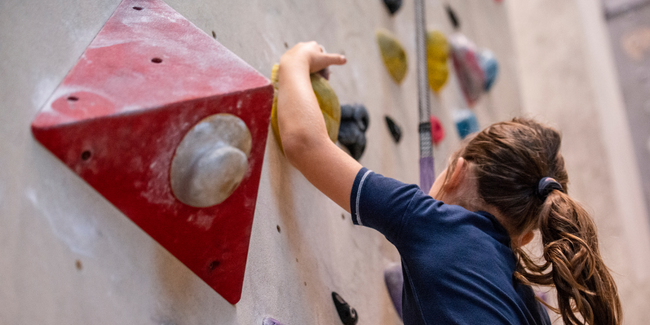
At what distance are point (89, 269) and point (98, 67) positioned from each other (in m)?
0.22

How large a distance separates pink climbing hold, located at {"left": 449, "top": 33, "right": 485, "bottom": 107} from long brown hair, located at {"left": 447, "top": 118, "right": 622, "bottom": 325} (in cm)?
93

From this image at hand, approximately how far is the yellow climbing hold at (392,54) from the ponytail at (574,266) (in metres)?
0.66

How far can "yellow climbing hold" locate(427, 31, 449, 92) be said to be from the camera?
5.20 ft

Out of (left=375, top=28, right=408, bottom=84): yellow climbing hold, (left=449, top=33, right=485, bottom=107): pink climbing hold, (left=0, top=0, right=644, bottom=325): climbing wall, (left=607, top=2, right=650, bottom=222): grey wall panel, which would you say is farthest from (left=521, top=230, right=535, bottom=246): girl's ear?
(left=607, top=2, right=650, bottom=222): grey wall panel

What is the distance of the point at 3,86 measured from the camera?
0.50m

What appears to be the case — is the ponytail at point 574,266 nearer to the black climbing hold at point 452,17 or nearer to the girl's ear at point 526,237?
the girl's ear at point 526,237

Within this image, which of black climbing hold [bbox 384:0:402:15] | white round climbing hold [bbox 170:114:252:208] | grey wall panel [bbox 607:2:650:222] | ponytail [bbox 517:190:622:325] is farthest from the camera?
grey wall panel [bbox 607:2:650:222]

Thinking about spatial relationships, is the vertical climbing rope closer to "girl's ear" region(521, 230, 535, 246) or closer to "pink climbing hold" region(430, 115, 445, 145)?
"girl's ear" region(521, 230, 535, 246)

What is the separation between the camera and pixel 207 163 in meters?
0.61

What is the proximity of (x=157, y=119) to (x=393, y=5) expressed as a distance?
101 centimetres

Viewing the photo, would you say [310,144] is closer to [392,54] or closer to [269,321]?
[269,321]

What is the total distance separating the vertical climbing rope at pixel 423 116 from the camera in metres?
1.01

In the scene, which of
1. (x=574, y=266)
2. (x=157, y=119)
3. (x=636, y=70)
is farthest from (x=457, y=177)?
(x=636, y=70)

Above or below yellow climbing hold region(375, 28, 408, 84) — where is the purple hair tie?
below
